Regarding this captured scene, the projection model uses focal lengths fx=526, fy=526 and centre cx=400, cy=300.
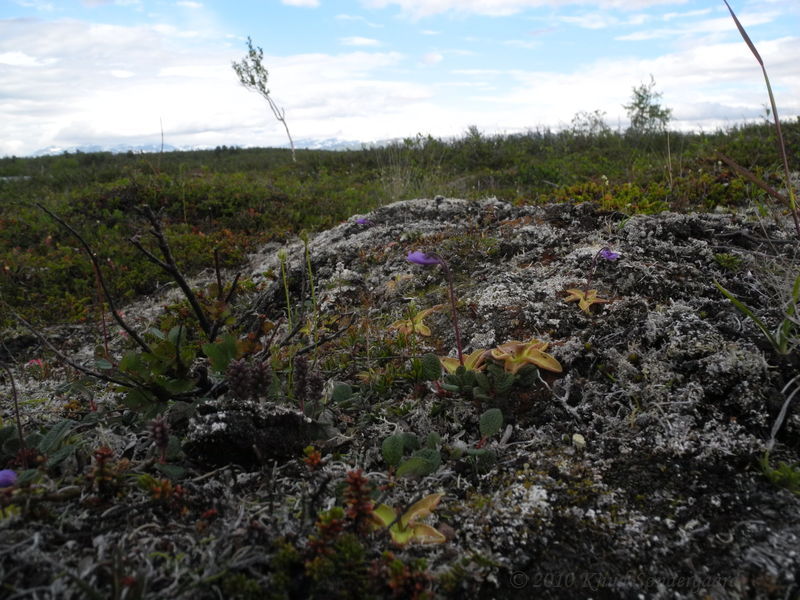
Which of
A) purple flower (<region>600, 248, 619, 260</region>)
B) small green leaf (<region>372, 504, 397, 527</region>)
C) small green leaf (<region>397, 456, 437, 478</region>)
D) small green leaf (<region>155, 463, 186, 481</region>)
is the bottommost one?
small green leaf (<region>372, 504, 397, 527</region>)

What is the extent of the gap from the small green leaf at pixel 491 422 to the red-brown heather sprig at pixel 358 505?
60cm

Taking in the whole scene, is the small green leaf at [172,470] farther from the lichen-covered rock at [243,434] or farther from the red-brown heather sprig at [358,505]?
the red-brown heather sprig at [358,505]

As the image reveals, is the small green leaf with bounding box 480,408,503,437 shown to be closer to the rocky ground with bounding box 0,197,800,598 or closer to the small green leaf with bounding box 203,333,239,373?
the rocky ground with bounding box 0,197,800,598

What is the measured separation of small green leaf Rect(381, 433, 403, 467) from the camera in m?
1.86

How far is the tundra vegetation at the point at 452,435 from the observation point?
139cm

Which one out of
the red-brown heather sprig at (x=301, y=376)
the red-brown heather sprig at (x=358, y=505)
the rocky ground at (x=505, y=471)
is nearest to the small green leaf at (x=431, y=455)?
the rocky ground at (x=505, y=471)

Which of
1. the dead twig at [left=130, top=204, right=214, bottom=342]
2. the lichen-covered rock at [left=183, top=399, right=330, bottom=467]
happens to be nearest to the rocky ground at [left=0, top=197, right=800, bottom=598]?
the lichen-covered rock at [left=183, top=399, right=330, bottom=467]

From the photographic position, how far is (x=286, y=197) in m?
8.67

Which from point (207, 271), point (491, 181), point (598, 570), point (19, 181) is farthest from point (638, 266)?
point (19, 181)

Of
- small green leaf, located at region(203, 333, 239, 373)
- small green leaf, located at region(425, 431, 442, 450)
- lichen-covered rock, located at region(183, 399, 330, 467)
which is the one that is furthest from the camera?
small green leaf, located at region(203, 333, 239, 373)

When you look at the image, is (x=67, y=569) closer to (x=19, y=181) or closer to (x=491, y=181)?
(x=491, y=181)

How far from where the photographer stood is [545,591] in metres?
1.39

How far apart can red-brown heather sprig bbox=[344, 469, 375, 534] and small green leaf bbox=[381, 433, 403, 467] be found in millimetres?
344

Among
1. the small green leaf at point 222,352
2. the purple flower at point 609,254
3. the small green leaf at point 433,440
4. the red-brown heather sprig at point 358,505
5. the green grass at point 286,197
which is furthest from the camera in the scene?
the green grass at point 286,197
